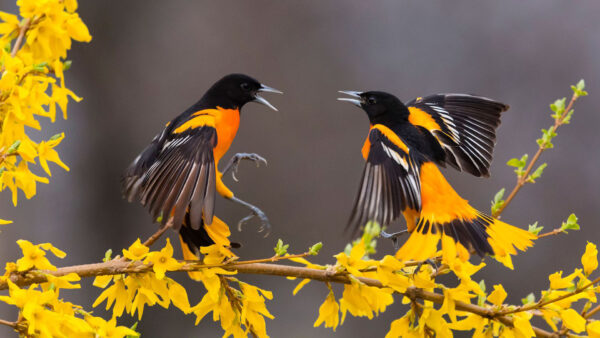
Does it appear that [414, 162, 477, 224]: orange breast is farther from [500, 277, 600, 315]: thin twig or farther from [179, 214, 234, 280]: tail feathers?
[179, 214, 234, 280]: tail feathers

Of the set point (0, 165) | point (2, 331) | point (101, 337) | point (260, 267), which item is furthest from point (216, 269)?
point (2, 331)

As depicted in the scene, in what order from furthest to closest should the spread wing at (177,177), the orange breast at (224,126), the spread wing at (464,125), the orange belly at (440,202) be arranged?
the spread wing at (464,125) < the orange breast at (224,126) < the orange belly at (440,202) < the spread wing at (177,177)

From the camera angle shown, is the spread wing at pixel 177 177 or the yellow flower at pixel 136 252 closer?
the yellow flower at pixel 136 252

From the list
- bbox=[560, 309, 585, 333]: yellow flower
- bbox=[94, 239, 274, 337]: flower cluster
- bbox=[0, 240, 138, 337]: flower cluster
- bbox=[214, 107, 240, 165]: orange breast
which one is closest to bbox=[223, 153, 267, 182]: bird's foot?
bbox=[214, 107, 240, 165]: orange breast

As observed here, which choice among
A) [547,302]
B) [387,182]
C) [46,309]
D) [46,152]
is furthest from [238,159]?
[547,302]

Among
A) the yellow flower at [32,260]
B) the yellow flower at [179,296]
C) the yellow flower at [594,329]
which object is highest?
the yellow flower at [594,329]

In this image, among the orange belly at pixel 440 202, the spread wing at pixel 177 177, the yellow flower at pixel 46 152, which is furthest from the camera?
the orange belly at pixel 440 202

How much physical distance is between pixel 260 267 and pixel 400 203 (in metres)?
0.39

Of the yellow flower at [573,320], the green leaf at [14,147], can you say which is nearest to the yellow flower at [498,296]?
the yellow flower at [573,320]

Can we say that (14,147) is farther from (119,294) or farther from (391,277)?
(391,277)

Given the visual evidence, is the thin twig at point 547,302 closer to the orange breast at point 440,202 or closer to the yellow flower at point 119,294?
the orange breast at point 440,202

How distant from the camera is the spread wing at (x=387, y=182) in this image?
1.53 metres

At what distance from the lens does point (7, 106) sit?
1248 millimetres

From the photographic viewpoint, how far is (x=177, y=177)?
163 centimetres
